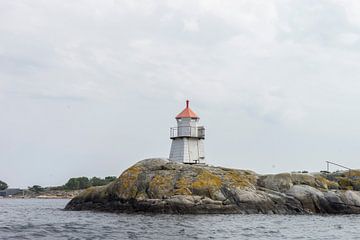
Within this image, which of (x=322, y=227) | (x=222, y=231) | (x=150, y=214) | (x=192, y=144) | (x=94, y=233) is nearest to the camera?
(x=94, y=233)

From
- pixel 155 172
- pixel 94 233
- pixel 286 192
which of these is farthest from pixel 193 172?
pixel 94 233

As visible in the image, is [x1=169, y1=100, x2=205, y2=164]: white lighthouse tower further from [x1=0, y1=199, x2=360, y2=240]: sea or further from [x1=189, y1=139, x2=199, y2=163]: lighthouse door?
[x1=0, y1=199, x2=360, y2=240]: sea

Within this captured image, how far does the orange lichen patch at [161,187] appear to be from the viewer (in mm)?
35469

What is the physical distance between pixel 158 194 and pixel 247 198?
19.4ft

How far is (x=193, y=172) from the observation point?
37.3m

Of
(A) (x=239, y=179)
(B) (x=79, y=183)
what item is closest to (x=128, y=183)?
(A) (x=239, y=179)

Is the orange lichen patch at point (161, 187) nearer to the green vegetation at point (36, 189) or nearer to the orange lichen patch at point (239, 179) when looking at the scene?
the orange lichen patch at point (239, 179)

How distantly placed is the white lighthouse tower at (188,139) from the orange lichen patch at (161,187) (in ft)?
27.1

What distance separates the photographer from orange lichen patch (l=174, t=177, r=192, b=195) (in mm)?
35250

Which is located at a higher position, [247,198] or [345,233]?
[247,198]

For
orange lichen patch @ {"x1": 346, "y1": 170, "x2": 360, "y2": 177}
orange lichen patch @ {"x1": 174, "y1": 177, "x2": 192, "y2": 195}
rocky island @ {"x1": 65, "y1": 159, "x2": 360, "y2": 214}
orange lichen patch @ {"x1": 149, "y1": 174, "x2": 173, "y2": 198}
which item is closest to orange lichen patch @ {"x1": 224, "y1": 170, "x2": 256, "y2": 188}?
rocky island @ {"x1": 65, "y1": 159, "x2": 360, "y2": 214}

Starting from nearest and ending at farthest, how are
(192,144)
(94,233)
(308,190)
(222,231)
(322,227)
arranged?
(94,233) → (222,231) → (322,227) → (308,190) → (192,144)

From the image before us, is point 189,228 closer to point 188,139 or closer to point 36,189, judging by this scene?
point 188,139

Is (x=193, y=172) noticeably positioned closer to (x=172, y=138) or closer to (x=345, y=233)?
(x=172, y=138)
